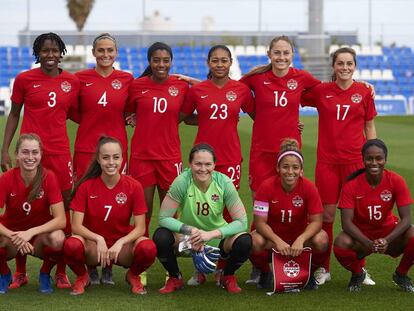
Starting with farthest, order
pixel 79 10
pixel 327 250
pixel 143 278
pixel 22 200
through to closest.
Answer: pixel 79 10
pixel 143 278
pixel 327 250
pixel 22 200

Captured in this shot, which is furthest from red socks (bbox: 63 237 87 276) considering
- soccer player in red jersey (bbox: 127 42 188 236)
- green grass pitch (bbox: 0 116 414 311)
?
soccer player in red jersey (bbox: 127 42 188 236)

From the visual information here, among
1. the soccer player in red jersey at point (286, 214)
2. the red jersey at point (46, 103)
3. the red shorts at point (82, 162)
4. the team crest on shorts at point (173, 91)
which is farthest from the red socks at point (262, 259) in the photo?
the red jersey at point (46, 103)

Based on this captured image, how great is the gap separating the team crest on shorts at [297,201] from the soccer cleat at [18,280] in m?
2.04

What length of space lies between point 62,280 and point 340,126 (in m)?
2.39

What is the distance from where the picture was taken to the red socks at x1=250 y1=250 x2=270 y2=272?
7109mm

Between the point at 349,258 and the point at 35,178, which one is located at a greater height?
the point at 35,178

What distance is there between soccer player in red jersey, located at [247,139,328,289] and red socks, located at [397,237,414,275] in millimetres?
555

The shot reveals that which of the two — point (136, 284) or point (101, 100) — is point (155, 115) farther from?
point (136, 284)

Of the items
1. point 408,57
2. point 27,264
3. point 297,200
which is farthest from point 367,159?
point 408,57

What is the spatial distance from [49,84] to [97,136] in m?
0.54

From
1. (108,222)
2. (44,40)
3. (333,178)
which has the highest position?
(44,40)

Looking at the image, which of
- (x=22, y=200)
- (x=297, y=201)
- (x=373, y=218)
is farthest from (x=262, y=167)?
(x=22, y=200)

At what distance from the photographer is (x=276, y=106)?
7.73 m

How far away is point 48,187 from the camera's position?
706 centimetres
